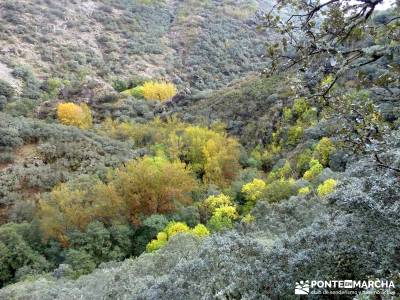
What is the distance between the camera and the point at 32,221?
62.6ft

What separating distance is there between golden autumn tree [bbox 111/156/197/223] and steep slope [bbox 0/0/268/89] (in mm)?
36080

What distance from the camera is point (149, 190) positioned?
1964 centimetres

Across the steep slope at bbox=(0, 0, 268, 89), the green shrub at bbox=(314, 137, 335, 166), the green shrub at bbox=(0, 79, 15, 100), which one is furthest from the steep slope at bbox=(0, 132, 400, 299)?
the steep slope at bbox=(0, 0, 268, 89)

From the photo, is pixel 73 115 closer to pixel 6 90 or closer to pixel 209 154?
pixel 6 90

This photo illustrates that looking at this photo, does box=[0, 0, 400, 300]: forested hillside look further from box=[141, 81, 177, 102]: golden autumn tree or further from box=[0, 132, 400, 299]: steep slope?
box=[141, 81, 177, 102]: golden autumn tree

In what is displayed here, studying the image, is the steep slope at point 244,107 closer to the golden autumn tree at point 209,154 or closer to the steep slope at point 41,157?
the golden autumn tree at point 209,154

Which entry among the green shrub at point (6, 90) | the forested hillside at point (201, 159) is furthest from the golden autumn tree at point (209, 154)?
the green shrub at point (6, 90)

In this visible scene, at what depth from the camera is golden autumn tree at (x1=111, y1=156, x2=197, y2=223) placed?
19.5 m

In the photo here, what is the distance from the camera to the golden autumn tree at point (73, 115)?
36125mm

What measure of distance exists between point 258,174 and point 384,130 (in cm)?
2122

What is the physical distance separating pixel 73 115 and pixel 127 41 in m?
30.7

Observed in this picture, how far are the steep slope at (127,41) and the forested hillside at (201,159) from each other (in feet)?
1.06

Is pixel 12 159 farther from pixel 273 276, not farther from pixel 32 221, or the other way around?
pixel 273 276

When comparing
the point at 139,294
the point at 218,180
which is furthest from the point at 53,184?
the point at 139,294
